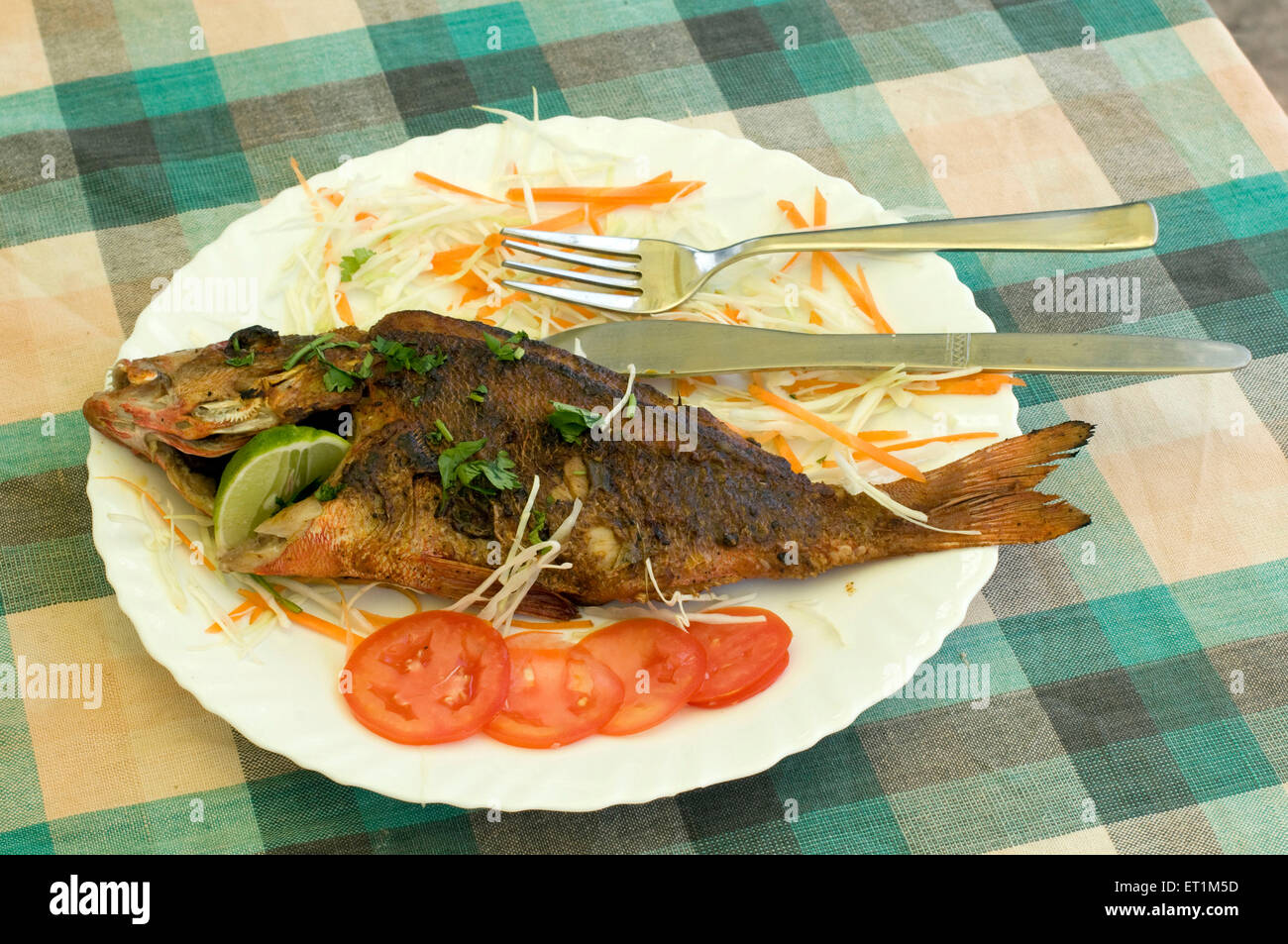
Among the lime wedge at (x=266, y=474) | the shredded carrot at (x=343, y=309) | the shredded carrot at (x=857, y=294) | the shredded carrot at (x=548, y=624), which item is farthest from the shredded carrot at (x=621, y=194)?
the shredded carrot at (x=548, y=624)

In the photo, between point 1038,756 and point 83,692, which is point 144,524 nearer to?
point 83,692

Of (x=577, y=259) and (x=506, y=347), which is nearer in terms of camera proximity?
(x=506, y=347)

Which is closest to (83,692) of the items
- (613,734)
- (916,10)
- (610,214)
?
(613,734)

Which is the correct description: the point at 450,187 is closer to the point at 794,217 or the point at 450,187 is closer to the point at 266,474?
the point at 794,217

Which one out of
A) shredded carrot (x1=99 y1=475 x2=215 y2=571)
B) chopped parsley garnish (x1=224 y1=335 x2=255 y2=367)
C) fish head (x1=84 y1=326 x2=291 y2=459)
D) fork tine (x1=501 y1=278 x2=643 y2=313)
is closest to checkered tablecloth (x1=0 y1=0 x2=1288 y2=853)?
shredded carrot (x1=99 y1=475 x2=215 y2=571)

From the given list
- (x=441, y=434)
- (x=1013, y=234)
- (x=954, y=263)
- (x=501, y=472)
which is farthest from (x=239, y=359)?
(x=954, y=263)

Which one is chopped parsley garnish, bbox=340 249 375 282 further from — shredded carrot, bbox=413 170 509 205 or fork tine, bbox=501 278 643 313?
fork tine, bbox=501 278 643 313
